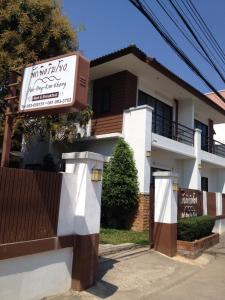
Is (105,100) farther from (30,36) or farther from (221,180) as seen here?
(221,180)

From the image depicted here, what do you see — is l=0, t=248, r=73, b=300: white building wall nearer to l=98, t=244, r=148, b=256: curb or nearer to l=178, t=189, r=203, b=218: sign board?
l=98, t=244, r=148, b=256: curb

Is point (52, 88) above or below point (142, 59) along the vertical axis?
below

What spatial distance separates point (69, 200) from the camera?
6883 millimetres

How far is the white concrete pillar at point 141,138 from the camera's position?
45.8 feet

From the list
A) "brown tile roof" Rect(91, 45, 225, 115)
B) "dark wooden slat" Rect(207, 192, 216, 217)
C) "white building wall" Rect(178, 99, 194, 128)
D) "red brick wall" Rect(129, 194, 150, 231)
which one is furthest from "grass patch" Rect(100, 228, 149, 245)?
"white building wall" Rect(178, 99, 194, 128)

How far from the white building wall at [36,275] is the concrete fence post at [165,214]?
409cm

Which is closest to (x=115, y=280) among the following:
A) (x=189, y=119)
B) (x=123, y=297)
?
(x=123, y=297)

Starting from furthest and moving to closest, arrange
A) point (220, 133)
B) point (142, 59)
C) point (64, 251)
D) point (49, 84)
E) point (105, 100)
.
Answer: point (220, 133)
point (105, 100)
point (142, 59)
point (64, 251)
point (49, 84)

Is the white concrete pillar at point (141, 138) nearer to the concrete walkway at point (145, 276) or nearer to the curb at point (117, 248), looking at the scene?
the curb at point (117, 248)

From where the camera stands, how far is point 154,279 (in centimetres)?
809

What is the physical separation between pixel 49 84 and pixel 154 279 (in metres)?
4.63

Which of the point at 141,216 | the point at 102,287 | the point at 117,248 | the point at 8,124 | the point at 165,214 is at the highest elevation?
the point at 8,124

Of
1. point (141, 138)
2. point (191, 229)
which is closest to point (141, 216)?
point (141, 138)

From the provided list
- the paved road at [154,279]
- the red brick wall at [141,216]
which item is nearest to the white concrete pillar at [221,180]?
the red brick wall at [141,216]
